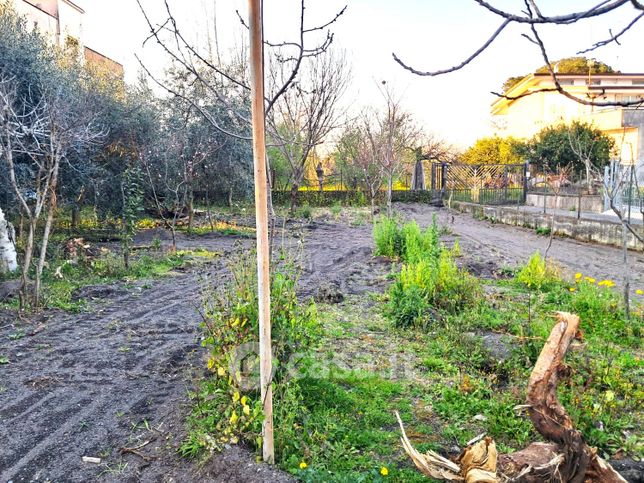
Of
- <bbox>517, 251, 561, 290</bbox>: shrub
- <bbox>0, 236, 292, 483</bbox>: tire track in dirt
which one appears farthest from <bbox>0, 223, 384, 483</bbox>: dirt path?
<bbox>517, 251, 561, 290</bbox>: shrub

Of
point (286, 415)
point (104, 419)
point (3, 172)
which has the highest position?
point (3, 172)

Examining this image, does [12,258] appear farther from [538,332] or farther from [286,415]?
[538,332]

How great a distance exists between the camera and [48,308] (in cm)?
605

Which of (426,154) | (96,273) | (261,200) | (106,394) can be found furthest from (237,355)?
(426,154)

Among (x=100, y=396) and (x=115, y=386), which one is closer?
(x=100, y=396)

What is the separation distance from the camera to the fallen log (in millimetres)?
2209

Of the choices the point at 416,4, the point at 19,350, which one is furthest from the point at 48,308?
the point at 416,4

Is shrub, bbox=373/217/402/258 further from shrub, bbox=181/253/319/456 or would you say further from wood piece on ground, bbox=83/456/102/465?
wood piece on ground, bbox=83/456/102/465

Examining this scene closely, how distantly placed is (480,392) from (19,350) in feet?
13.2

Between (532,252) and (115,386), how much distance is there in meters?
8.66

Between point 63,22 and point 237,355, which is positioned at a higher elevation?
point 63,22

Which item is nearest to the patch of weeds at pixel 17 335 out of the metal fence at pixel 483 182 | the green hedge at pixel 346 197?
the green hedge at pixel 346 197

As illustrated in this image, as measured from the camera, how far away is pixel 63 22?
19.2m

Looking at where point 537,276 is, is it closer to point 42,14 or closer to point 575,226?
point 575,226
